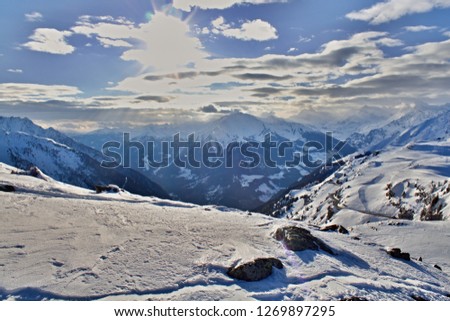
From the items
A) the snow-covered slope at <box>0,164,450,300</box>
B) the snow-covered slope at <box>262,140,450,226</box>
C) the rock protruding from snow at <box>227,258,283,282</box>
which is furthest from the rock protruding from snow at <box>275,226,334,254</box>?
the snow-covered slope at <box>262,140,450,226</box>

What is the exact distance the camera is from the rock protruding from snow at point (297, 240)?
2549cm

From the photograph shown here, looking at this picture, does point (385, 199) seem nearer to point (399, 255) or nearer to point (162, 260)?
point (399, 255)

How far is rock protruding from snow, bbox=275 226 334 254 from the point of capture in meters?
25.5

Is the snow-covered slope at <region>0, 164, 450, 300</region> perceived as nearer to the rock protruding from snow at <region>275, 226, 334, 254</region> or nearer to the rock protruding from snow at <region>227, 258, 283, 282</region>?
the rock protruding from snow at <region>227, 258, 283, 282</region>

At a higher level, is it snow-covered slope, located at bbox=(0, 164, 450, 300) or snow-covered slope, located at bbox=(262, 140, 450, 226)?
snow-covered slope, located at bbox=(0, 164, 450, 300)

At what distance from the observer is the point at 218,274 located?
19.4 m

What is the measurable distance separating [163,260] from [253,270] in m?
5.16

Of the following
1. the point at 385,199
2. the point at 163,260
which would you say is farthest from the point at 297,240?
the point at 385,199

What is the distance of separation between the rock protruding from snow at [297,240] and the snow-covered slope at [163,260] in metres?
0.58

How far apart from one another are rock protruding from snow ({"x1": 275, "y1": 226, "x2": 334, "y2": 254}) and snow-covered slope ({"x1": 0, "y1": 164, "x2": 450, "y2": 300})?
579 mm

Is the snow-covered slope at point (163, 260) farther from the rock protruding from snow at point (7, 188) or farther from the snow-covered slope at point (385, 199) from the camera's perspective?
the snow-covered slope at point (385, 199)

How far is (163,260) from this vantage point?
20.6 m
